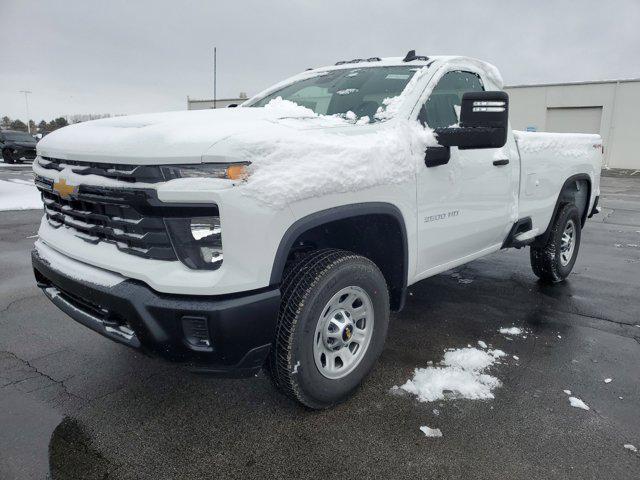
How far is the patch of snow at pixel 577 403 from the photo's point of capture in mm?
2858

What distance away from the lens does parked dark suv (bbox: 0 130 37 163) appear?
21.9 metres

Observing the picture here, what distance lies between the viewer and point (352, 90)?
3.46m

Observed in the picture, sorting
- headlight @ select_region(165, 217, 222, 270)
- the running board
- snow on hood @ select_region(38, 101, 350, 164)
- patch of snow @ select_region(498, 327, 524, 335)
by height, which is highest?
snow on hood @ select_region(38, 101, 350, 164)

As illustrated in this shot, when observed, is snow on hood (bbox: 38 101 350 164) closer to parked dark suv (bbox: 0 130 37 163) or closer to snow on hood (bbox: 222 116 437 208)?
snow on hood (bbox: 222 116 437 208)

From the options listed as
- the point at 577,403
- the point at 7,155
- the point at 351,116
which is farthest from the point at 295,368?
the point at 7,155

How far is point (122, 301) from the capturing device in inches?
86.6

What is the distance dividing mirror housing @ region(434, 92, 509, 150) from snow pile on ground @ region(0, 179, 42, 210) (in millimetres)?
9522

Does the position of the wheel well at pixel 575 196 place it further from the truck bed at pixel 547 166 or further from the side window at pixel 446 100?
the side window at pixel 446 100

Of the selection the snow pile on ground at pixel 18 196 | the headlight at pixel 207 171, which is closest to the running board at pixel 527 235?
the headlight at pixel 207 171

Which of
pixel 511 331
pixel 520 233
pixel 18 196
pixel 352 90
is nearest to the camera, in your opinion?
pixel 352 90

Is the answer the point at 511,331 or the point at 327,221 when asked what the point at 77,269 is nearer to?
the point at 327,221

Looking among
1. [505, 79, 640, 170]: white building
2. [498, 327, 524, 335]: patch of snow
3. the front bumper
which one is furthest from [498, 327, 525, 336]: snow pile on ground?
[505, 79, 640, 170]: white building

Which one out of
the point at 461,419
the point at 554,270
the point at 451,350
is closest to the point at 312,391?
the point at 461,419

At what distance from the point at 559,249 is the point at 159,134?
13.8 ft
